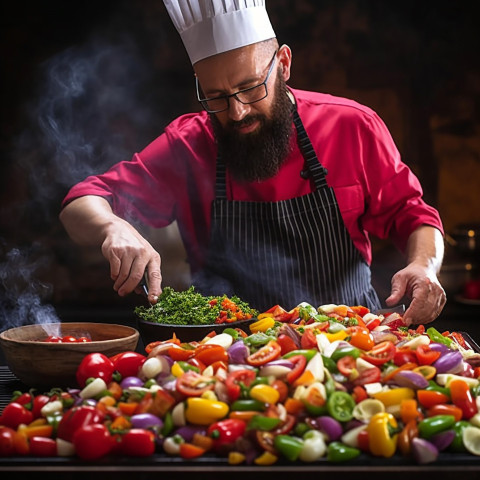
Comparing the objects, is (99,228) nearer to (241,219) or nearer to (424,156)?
(241,219)

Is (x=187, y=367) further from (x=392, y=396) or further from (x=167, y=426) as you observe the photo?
(x=392, y=396)

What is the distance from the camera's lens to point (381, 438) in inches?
48.0

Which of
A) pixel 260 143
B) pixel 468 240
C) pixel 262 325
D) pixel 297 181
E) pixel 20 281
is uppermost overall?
pixel 260 143

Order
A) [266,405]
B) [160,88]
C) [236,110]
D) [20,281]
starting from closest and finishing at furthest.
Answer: [266,405]
[236,110]
[160,88]
[20,281]

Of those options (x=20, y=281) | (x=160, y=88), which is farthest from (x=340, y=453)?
(x=20, y=281)

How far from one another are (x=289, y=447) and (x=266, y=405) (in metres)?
0.12

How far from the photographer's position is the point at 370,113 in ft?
9.07

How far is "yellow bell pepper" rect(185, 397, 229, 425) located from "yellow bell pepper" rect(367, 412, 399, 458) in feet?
0.91

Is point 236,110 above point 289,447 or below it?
above

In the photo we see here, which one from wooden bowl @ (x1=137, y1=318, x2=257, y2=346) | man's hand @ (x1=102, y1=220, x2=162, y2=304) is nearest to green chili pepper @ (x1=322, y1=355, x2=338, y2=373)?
wooden bowl @ (x1=137, y1=318, x2=257, y2=346)

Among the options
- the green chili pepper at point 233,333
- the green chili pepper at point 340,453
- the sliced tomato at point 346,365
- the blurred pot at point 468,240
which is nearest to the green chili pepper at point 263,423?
the green chili pepper at point 340,453

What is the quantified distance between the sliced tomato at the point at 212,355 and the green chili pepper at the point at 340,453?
370 millimetres

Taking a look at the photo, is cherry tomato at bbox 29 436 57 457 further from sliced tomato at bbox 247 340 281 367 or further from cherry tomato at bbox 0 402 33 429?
sliced tomato at bbox 247 340 281 367

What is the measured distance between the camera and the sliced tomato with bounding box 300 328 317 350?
1546 mm
